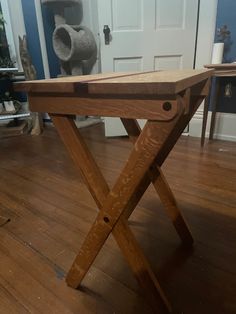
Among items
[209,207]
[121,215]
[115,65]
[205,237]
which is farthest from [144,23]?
[121,215]

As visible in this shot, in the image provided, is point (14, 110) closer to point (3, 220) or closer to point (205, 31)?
point (3, 220)

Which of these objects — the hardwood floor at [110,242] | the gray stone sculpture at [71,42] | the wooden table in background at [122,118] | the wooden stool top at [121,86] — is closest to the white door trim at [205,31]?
the hardwood floor at [110,242]

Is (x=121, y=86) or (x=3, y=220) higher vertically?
(x=121, y=86)

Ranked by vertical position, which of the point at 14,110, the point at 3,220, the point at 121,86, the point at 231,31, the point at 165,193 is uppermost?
the point at 231,31

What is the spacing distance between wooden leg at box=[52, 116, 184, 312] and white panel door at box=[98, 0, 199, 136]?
1756mm

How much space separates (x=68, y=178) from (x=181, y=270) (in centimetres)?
100

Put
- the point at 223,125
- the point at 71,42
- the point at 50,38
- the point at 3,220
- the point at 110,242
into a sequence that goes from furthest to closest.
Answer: the point at 50,38 → the point at 71,42 → the point at 223,125 → the point at 3,220 → the point at 110,242

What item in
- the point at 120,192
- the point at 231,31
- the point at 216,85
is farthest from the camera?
the point at 216,85

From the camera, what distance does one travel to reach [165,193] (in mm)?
998

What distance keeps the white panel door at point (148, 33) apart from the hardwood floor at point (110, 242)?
3.03 feet

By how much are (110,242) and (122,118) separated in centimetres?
62

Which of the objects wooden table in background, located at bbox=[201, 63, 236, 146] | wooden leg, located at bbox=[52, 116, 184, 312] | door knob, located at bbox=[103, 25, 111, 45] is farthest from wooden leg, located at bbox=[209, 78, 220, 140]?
wooden leg, located at bbox=[52, 116, 184, 312]

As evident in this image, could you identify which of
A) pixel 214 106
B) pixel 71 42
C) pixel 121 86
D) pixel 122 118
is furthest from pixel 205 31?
pixel 121 86

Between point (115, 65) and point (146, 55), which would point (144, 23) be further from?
point (115, 65)
